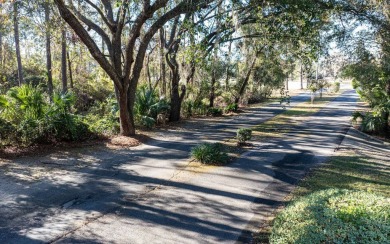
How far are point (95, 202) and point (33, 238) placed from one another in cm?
143

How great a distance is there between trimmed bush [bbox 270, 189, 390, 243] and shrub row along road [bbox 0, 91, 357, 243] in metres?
1.33

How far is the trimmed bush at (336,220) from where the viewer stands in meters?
2.90

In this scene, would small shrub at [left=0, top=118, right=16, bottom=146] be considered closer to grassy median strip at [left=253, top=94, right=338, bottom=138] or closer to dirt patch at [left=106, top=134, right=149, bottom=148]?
dirt patch at [left=106, top=134, right=149, bottom=148]

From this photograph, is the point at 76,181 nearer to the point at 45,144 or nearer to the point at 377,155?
the point at 45,144

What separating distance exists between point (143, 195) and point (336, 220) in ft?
12.9

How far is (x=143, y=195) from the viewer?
20.5 ft

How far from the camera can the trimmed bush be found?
2898mm

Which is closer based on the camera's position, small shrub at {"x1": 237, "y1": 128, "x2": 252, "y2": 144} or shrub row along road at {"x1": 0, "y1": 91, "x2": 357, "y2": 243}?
shrub row along road at {"x1": 0, "y1": 91, "x2": 357, "y2": 243}

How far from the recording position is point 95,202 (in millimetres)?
5789

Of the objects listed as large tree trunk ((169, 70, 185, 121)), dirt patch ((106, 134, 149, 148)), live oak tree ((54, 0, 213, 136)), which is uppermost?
live oak tree ((54, 0, 213, 136))

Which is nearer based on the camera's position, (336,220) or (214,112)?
(336,220)

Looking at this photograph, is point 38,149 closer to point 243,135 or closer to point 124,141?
point 124,141

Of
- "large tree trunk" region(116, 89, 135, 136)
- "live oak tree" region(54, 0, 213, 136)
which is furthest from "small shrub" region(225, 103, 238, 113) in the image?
"large tree trunk" region(116, 89, 135, 136)

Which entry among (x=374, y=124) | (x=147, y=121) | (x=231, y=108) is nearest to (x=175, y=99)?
(x=147, y=121)
